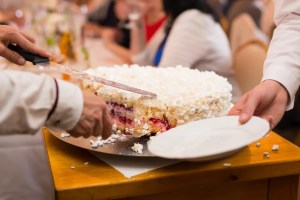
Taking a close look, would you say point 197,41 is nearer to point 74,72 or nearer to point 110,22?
point 74,72

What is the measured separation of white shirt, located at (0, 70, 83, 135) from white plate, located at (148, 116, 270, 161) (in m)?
0.19

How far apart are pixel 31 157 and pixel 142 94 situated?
20.5 inches

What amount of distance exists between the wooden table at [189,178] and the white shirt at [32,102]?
14 centimetres

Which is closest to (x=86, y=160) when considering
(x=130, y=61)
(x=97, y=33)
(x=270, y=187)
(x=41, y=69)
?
(x=270, y=187)

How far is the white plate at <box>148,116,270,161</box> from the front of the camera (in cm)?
85

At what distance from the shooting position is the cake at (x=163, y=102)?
1.03 meters

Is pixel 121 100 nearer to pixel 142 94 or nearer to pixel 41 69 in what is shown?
pixel 142 94

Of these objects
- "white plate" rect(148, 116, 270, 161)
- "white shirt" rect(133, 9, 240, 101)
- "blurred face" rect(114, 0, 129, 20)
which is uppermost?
"white plate" rect(148, 116, 270, 161)

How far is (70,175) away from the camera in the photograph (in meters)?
0.89

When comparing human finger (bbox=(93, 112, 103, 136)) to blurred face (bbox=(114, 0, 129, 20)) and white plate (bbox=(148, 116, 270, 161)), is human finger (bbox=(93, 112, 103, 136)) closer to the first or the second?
white plate (bbox=(148, 116, 270, 161))

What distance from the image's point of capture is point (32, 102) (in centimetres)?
77

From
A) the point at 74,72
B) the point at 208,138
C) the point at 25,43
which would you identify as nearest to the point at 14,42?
Answer: the point at 25,43

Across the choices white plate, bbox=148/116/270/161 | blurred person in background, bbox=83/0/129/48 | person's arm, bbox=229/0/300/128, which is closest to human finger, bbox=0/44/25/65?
white plate, bbox=148/116/270/161

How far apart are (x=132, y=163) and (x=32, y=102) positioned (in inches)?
10.8
